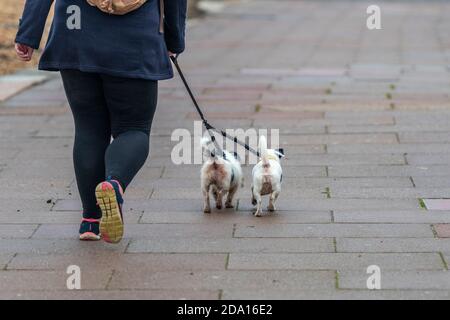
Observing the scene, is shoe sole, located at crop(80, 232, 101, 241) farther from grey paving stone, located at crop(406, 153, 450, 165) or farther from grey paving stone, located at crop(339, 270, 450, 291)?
grey paving stone, located at crop(406, 153, 450, 165)

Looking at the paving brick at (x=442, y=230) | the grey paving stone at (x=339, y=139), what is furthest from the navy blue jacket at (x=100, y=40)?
the grey paving stone at (x=339, y=139)

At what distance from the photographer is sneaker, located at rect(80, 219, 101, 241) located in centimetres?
549

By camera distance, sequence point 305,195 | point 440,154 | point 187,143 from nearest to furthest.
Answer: point 305,195
point 440,154
point 187,143

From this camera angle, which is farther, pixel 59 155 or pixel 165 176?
pixel 59 155

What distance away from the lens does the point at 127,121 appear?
5.25 metres

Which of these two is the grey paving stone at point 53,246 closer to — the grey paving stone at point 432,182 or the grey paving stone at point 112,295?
the grey paving stone at point 112,295

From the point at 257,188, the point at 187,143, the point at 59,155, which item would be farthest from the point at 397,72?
the point at 257,188

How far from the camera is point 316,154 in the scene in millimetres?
7852

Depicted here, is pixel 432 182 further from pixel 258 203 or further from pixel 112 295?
pixel 112 295

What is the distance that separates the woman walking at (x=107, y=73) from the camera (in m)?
5.02

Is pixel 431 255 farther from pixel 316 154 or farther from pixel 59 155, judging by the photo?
pixel 59 155

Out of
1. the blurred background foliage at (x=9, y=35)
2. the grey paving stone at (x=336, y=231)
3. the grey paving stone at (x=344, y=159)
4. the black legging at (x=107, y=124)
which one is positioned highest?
the black legging at (x=107, y=124)

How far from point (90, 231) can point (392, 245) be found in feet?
5.00

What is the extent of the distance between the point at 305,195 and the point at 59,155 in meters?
2.18
